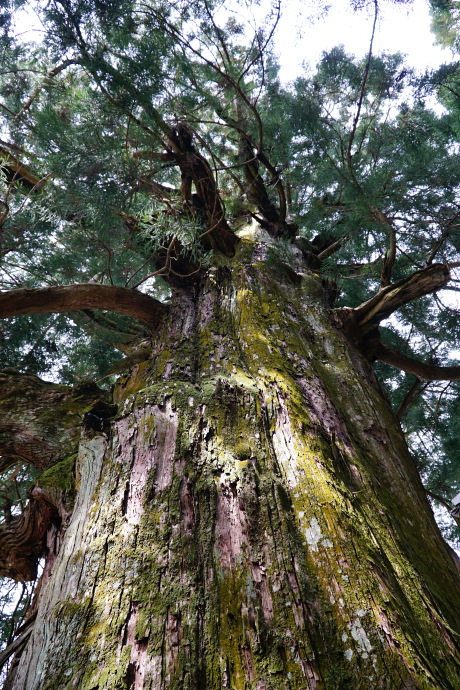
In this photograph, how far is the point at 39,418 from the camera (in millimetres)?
1987

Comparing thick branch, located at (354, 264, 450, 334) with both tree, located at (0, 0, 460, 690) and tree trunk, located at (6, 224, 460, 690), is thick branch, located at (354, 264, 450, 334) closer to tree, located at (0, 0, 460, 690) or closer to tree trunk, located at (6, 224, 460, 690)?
tree, located at (0, 0, 460, 690)

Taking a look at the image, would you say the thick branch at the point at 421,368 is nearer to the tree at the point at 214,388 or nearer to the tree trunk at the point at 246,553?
the tree at the point at 214,388

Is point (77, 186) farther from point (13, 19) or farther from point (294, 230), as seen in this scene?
point (294, 230)

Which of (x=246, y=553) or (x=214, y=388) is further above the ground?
(x=214, y=388)

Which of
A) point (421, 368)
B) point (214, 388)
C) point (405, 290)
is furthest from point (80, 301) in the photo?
point (421, 368)

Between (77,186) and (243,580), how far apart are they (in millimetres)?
2133

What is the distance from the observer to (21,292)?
1991mm

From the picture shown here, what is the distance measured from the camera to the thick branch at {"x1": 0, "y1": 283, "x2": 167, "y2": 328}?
6.53 ft

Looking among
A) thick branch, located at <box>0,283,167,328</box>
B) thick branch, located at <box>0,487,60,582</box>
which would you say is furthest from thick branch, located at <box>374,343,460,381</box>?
thick branch, located at <box>0,487,60,582</box>

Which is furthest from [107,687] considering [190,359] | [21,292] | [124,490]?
[21,292]

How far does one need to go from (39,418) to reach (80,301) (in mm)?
625

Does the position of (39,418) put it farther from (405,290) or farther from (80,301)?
(405,290)

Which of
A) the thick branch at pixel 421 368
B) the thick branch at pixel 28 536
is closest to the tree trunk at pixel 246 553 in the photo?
the thick branch at pixel 28 536

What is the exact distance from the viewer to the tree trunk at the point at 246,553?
0.93 m
